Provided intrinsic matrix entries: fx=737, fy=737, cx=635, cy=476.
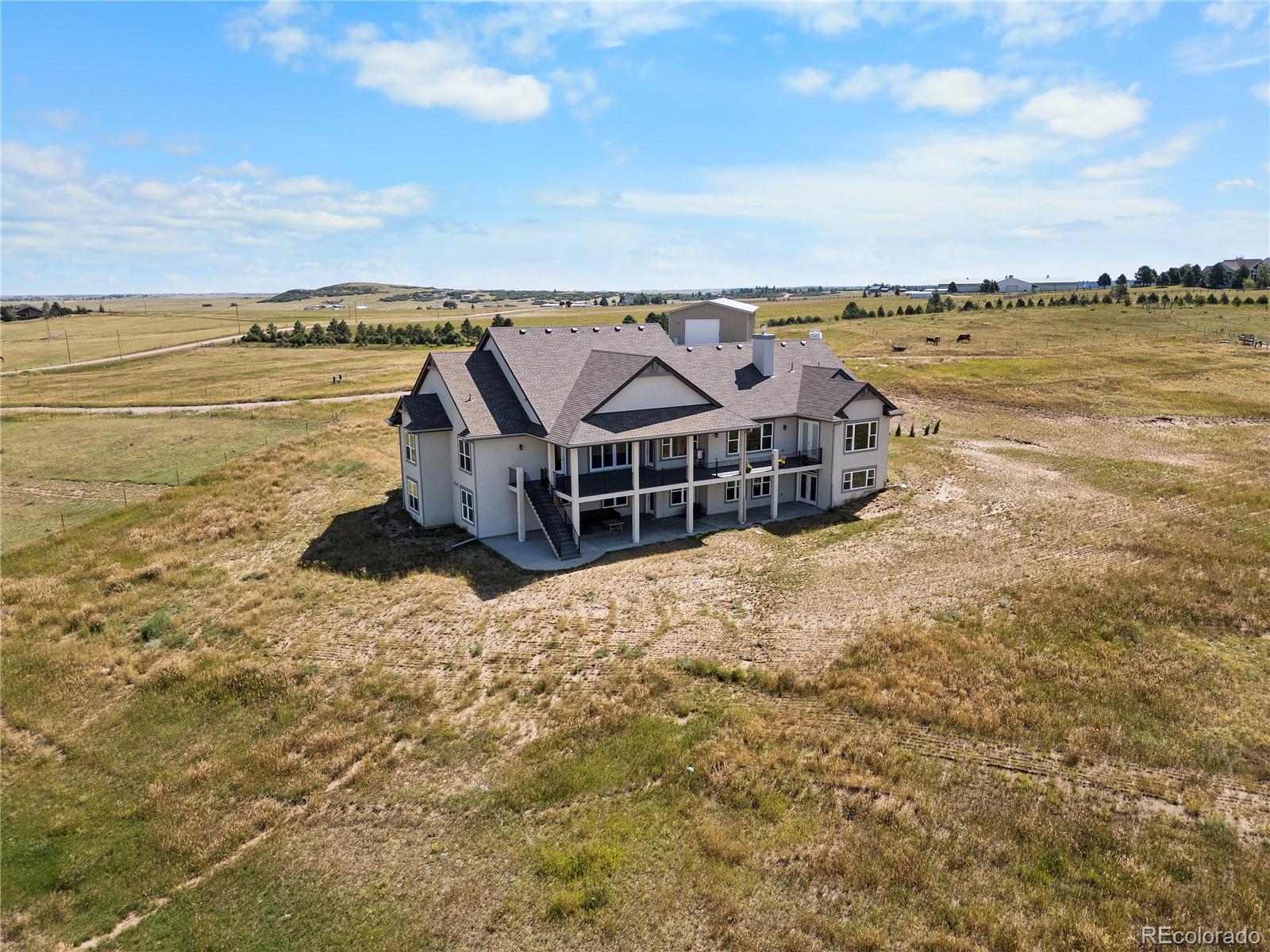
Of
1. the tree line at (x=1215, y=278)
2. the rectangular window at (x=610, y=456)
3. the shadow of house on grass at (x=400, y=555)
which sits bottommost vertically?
the shadow of house on grass at (x=400, y=555)

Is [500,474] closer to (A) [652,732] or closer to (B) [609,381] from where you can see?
(B) [609,381]

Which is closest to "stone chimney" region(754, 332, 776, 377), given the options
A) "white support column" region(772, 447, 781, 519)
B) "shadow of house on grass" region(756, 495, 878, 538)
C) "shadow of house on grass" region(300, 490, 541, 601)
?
"white support column" region(772, 447, 781, 519)

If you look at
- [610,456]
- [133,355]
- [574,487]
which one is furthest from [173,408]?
[133,355]

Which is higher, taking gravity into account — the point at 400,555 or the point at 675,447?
the point at 675,447

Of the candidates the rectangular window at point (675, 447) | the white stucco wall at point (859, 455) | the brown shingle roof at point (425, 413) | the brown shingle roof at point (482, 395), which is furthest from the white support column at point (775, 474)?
the brown shingle roof at point (425, 413)

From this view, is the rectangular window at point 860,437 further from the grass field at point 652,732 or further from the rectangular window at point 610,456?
the rectangular window at point 610,456

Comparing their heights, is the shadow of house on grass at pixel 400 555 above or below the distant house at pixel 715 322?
below

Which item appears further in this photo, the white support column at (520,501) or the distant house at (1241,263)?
the distant house at (1241,263)
